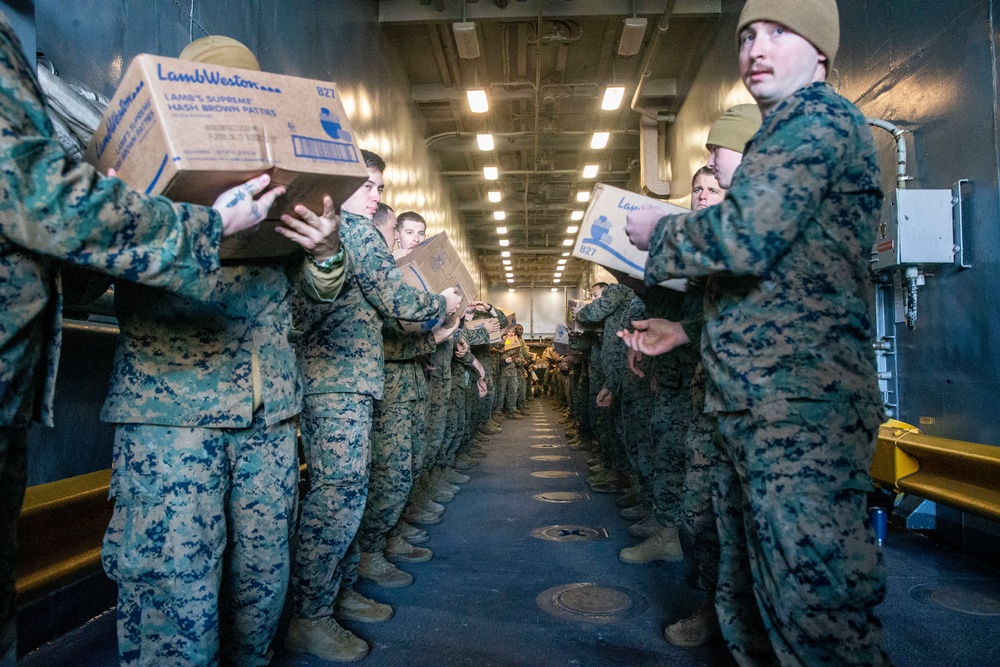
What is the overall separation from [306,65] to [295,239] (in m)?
3.62

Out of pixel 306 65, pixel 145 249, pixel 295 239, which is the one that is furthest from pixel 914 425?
pixel 306 65

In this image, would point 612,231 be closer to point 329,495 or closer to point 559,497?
point 329,495

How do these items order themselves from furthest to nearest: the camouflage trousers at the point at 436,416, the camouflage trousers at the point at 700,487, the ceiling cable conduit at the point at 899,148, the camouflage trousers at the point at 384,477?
1. the camouflage trousers at the point at 436,416
2. the ceiling cable conduit at the point at 899,148
3. the camouflage trousers at the point at 384,477
4. the camouflage trousers at the point at 700,487

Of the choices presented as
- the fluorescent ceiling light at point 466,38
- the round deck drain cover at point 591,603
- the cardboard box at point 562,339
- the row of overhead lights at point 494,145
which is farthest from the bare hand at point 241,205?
the cardboard box at point 562,339

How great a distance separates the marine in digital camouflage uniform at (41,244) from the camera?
3.30 ft

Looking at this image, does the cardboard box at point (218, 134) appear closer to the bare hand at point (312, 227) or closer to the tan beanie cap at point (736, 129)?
the bare hand at point (312, 227)

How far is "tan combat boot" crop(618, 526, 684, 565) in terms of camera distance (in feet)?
10.2

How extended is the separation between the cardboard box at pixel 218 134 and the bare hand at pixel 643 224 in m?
0.73

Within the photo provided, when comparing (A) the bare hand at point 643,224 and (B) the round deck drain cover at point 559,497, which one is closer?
(A) the bare hand at point 643,224

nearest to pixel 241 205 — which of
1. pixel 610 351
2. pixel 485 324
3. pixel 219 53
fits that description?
pixel 219 53

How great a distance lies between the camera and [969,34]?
9.89 feet

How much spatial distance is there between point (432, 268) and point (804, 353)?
211 centimetres

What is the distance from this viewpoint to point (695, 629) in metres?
2.17

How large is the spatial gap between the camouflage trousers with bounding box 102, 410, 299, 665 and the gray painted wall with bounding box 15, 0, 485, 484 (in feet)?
3.29
